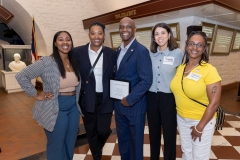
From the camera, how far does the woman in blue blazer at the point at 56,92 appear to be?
1642mm

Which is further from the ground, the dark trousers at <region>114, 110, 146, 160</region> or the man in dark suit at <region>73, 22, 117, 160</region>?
the man in dark suit at <region>73, 22, 117, 160</region>

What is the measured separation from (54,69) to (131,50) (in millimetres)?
741

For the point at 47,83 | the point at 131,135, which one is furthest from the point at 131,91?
the point at 47,83

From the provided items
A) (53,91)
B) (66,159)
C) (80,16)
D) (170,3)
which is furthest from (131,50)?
(80,16)

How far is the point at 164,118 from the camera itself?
70.5 inches

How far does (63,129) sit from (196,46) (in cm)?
141

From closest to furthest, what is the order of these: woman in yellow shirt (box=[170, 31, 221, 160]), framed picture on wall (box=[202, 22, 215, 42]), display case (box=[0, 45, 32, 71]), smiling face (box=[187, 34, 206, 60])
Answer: woman in yellow shirt (box=[170, 31, 221, 160]), smiling face (box=[187, 34, 206, 60]), framed picture on wall (box=[202, 22, 215, 42]), display case (box=[0, 45, 32, 71])

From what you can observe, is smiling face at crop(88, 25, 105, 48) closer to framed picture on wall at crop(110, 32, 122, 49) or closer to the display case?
framed picture on wall at crop(110, 32, 122, 49)

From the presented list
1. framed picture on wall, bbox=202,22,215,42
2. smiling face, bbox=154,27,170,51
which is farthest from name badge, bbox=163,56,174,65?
framed picture on wall, bbox=202,22,215,42

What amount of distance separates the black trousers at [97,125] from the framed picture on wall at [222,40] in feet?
14.8

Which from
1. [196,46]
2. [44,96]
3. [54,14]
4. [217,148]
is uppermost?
[54,14]

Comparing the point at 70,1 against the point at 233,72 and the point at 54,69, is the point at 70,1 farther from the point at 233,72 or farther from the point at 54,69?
the point at 233,72

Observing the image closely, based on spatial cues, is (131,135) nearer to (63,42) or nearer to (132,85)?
(132,85)

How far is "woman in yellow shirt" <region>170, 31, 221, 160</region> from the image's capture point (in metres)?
1.35
